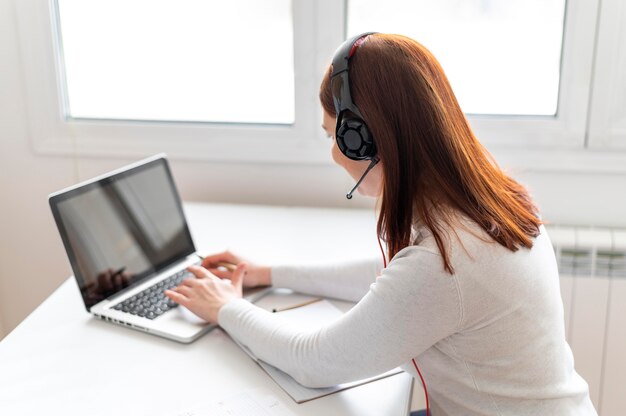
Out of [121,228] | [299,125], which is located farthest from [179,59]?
[121,228]

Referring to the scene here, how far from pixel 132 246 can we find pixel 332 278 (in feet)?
1.30

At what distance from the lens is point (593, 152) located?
172 cm

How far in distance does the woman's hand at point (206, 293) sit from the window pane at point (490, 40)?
80 cm

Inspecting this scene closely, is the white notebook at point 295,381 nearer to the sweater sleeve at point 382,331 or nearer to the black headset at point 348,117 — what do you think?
the sweater sleeve at point 382,331

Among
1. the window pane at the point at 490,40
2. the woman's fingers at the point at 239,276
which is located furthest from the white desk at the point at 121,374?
the window pane at the point at 490,40

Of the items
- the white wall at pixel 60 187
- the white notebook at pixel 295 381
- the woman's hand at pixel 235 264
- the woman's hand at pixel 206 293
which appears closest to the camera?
the white notebook at pixel 295 381

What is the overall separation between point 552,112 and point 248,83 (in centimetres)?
78

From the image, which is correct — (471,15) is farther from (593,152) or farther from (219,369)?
(219,369)

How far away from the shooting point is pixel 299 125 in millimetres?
1833

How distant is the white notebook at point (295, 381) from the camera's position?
103 centimetres

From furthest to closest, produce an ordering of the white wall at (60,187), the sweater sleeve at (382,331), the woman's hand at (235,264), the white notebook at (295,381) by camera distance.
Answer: the white wall at (60,187) < the woman's hand at (235,264) < the white notebook at (295,381) < the sweater sleeve at (382,331)

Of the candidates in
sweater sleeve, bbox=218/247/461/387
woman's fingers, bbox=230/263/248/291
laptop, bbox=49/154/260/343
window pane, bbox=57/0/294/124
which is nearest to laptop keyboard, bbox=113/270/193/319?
laptop, bbox=49/154/260/343

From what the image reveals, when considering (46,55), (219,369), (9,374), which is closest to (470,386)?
(219,369)

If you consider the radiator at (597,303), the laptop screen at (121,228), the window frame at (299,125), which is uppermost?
the window frame at (299,125)
